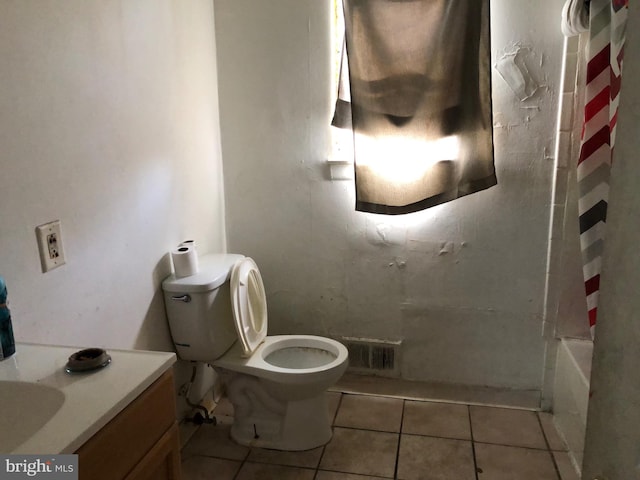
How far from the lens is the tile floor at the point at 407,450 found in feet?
6.70

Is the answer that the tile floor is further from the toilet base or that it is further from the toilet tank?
the toilet tank

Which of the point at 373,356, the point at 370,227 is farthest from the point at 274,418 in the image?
the point at 370,227

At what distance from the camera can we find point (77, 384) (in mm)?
1076

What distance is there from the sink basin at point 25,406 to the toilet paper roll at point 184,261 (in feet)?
3.25

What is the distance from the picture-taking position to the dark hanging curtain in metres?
2.13

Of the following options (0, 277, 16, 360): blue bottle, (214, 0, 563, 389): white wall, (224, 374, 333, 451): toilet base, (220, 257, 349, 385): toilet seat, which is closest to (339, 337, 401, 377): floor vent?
(214, 0, 563, 389): white wall

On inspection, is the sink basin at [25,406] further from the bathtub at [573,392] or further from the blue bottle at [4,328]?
the bathtub at [573,392]

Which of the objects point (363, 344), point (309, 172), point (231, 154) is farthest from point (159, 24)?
point (363, 344)

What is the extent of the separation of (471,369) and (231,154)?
1.54 metres

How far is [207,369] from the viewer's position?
8.12 ft

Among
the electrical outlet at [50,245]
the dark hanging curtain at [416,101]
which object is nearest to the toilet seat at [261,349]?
the dark hanging curtain at [416,101]

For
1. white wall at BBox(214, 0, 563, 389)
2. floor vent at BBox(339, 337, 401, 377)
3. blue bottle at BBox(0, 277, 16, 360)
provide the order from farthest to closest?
floor vent at BBox(339, 337, 401, 377) → white wall at BBox(214, 0, 563, 389) → blue bottle at BBox(0, 277, 16, 360)

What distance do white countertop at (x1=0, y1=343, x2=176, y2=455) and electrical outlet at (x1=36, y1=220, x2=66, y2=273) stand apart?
0.25 metres

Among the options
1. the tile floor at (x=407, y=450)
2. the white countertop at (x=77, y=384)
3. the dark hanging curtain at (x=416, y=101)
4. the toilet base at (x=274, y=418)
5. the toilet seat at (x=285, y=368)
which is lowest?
the tile floor at (x=407, y=450)
